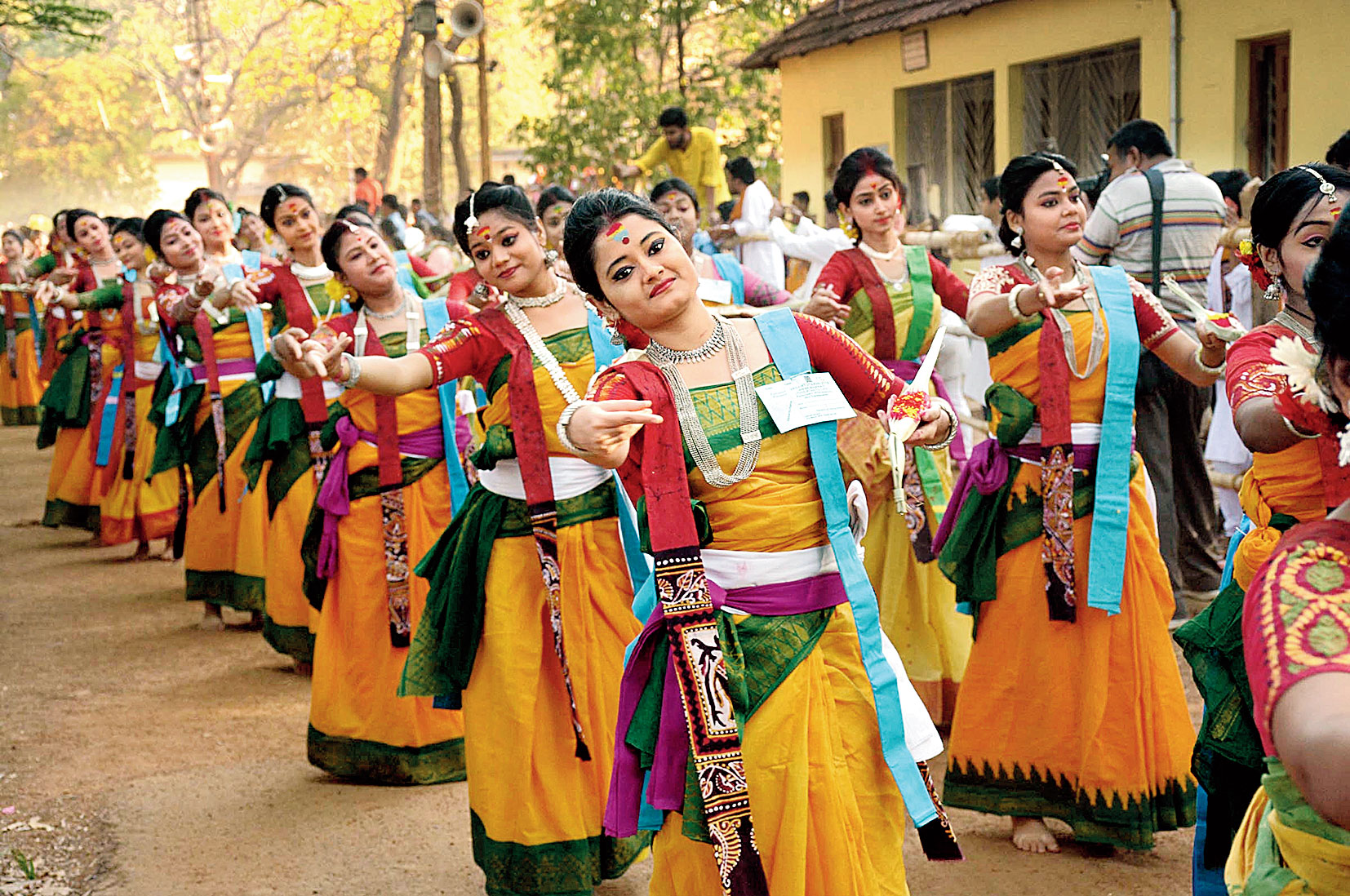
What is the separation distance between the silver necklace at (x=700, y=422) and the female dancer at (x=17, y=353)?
53.4ft

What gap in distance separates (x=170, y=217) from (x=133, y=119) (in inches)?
1844

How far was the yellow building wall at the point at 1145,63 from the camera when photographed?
10.5 meters

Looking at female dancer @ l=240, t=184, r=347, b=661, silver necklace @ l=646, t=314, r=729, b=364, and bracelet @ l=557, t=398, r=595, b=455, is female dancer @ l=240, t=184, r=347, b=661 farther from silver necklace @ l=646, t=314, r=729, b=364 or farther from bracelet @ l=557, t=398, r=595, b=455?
bracelet @ l=557, t=398, r=595, b=455

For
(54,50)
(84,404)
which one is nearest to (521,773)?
(84,404)

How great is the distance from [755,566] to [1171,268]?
477cm

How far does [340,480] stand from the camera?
5.67 meters

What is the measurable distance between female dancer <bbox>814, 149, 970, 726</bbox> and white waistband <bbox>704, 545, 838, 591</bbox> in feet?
7.73

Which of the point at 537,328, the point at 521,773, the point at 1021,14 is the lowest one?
the point at 521,773

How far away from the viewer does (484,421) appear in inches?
184

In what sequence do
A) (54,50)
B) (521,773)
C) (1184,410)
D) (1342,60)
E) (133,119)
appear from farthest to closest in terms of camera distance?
(54,50) < (133,119) < (1342,60) < (1184,410) < (521,773)

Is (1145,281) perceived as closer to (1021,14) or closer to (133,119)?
(1021,14)

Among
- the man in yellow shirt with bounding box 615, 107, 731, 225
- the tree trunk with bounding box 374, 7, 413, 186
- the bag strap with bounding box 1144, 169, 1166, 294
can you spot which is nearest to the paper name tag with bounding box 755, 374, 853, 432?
the bag strap with bounding box 1144, 169, 1166, 294

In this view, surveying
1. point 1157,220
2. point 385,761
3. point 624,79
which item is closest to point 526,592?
point 385,761

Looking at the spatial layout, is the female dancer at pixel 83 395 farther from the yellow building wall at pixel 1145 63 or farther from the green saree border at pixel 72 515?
the yellow building wall at pixel 1145 63
